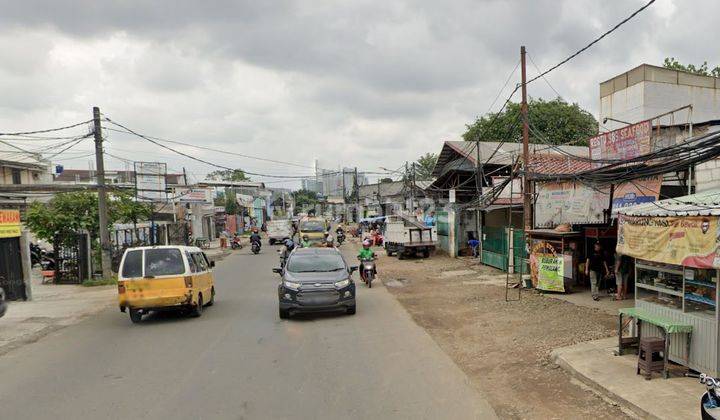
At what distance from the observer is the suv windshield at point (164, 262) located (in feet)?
36.7

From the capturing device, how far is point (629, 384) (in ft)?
20.2

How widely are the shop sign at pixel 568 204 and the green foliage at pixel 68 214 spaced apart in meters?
17.1

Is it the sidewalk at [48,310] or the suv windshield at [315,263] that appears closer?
the sidewalk at [48,310]

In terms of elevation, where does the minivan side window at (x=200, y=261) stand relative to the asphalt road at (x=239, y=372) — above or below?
above

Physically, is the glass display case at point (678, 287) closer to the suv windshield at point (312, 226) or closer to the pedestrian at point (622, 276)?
the pedestrian at point (622, 276)

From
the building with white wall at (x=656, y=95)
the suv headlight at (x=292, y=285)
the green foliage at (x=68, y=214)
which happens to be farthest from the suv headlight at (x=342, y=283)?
the building with white wall at (x=656, y=95)

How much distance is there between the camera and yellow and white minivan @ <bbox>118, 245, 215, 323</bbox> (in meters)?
11.0

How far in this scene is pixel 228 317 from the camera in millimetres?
11758

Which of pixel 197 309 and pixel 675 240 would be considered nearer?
pixel 675 240

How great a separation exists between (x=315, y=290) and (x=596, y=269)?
770cm

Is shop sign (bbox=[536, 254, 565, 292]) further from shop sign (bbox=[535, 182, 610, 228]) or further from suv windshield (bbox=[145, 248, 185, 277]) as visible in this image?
suv windshield (bbox=[145, 248, 185, 277])

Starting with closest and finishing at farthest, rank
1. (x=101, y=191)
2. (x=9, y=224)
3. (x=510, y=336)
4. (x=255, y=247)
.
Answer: (x=510, y=336) < (x=9, y=224) < (x=101, y=191) < (x=255, y=247)

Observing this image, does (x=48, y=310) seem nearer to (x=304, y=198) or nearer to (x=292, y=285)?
(x=292, y=285)

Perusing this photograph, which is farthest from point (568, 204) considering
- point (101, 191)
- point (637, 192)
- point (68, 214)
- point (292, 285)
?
point (68, 214)
